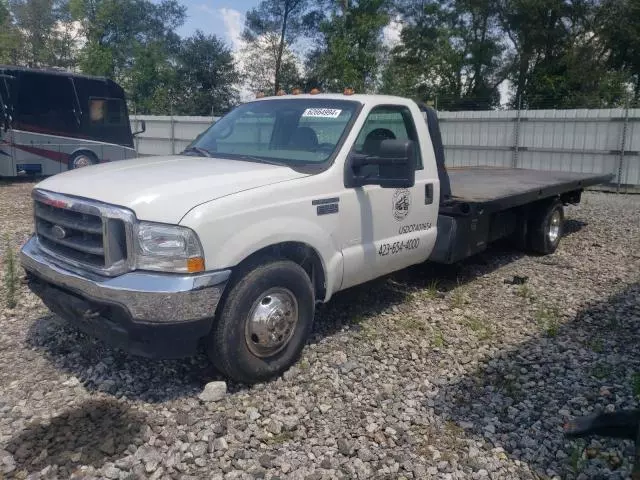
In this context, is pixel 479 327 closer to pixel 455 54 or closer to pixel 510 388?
pixel 510 388

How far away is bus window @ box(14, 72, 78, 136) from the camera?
551 inches

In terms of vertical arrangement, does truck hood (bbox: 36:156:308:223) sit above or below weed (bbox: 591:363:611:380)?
above

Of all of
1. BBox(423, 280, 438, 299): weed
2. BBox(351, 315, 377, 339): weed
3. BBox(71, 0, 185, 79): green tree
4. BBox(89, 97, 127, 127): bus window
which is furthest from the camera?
A: BBox(71, 0, 185, 79): green tree

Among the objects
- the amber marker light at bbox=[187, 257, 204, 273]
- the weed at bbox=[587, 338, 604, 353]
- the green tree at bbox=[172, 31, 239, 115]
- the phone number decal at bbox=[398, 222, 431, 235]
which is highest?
the green tree at bbox=[172, 31, 239, 115]

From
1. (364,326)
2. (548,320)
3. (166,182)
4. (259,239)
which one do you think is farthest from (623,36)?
(166,182)

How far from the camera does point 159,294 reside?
3400 mm

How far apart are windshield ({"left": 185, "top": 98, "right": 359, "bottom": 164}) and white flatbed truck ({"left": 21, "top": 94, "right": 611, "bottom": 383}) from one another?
1 centimetres

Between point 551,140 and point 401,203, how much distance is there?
11.7 m

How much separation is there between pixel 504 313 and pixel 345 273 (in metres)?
2.00

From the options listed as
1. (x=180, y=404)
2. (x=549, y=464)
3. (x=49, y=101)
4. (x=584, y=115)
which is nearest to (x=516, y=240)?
(x=549, y=464)

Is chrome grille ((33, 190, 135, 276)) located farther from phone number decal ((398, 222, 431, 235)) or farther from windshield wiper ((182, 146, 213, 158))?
phone number decal ((398, 222, 431, 235))

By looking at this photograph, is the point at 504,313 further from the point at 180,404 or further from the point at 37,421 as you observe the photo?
the point at 37,421

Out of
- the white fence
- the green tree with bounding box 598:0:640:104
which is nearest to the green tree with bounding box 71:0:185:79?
the green tree with bounding box 598:0:640:104

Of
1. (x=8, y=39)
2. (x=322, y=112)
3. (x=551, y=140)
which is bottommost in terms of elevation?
(x=551, y=140)
